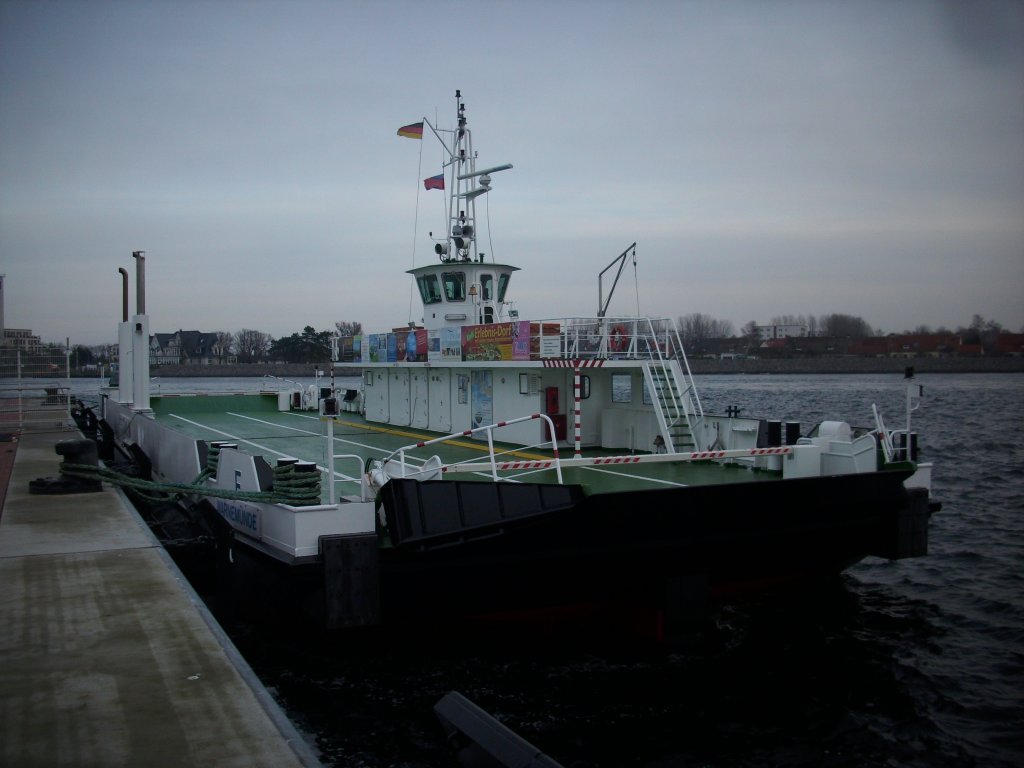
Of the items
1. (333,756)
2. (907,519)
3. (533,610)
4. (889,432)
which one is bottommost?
(333,756)

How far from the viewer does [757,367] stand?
125 meters

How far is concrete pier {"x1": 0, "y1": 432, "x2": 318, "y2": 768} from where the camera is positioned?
16.5 feet

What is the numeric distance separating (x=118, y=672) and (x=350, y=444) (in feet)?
31.9

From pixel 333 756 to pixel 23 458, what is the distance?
13.5m

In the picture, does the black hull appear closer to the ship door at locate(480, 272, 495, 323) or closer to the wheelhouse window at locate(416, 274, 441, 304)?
the ship door at locate(480, 272, 495, 323)

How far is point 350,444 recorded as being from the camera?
15789 millimetres

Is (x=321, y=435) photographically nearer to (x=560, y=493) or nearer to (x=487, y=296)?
(x=487, y=296)

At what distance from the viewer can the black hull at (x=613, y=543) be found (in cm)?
871

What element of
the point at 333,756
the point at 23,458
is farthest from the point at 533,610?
the point at 23,458

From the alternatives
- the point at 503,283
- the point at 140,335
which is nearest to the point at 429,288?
the point at 503,283

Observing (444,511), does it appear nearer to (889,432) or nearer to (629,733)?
(629,733)

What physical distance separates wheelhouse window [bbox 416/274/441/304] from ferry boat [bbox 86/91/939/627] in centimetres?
250

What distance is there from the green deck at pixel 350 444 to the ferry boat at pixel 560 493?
94 mm

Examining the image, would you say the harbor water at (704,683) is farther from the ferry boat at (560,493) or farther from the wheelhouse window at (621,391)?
the wheelhouse window at (621,391)
